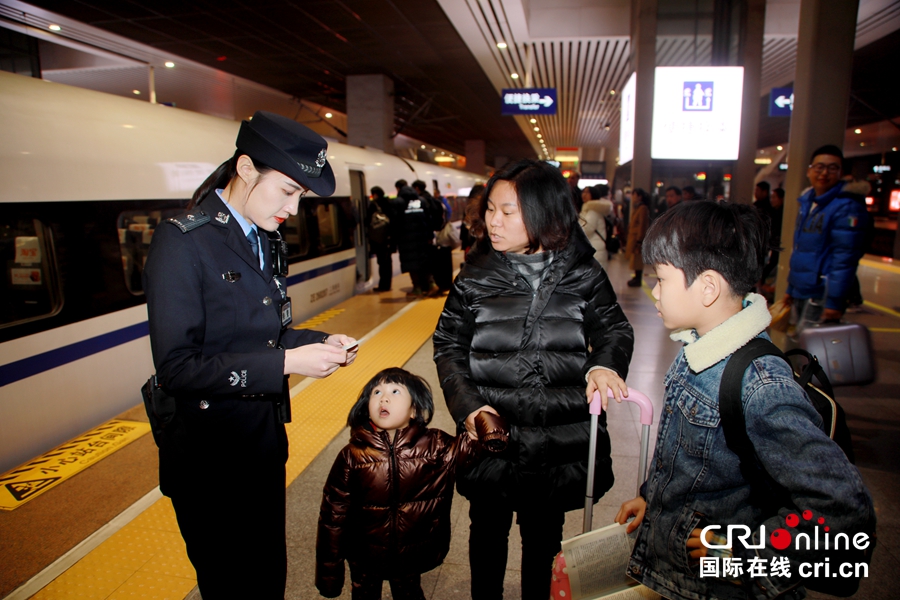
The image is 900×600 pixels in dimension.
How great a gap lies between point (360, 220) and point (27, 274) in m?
6.56

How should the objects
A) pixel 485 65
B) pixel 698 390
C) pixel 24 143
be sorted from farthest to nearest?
pixel 485 65 → pixel 24 143 → pixel 698 390

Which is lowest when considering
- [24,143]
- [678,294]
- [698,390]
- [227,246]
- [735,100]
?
[698,390]

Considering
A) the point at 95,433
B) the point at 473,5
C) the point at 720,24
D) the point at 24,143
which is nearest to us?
the point at 24,143

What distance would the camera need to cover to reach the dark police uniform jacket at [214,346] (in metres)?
1.37

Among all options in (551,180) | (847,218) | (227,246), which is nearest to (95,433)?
(227,246)

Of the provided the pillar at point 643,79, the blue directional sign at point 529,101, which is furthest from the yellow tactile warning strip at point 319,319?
the blue directional sign at point 529,101

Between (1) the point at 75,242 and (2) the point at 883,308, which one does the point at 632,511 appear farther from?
(2) the point at 883,308

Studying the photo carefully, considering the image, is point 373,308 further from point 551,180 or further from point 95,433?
point 551,180

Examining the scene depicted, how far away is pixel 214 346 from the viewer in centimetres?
147

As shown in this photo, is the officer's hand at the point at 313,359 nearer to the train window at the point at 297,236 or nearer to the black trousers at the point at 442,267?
the train window at the point at 297,236

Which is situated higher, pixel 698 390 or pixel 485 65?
pixel 485 65

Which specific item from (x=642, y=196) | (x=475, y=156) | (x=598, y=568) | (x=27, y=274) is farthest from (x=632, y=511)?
(x=475, y=156)

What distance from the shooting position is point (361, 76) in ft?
50.3

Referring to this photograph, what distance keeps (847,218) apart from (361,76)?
542 inches
